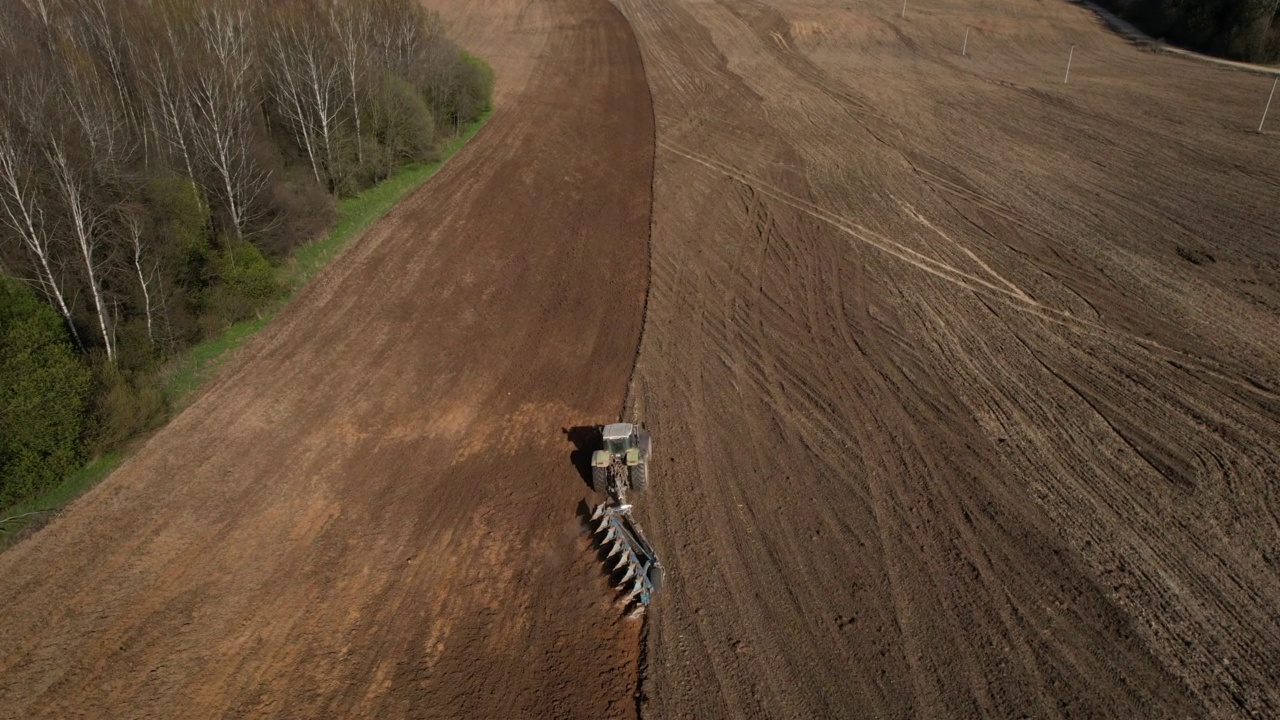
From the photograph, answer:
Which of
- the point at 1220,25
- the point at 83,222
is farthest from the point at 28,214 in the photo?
the point at 1220,25

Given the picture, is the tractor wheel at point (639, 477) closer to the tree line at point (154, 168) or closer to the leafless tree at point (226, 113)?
the tree line at point (154, 168)

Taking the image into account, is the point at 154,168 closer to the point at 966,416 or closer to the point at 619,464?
the point at 619,464

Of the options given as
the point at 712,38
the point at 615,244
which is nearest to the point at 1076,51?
the point at 712,38

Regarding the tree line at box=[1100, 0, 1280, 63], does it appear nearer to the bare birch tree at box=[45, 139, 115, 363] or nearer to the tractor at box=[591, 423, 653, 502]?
the tractor at box=[591, 423, 653, 502]

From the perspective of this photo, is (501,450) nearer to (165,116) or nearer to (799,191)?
(165,116)

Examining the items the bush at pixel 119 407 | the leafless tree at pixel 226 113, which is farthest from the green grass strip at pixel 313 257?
the leafless tree at pixel 226 113

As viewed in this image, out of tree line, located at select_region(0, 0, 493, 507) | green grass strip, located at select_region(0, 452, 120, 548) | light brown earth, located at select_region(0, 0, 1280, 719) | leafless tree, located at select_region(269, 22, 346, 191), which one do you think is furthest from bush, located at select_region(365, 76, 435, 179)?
green grass strip, located at select_region(0, 452, 120, 548)
